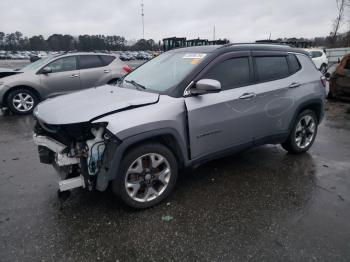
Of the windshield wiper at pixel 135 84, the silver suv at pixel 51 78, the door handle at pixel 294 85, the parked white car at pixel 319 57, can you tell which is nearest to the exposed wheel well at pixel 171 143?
the windshield wiper at pixel 135 84

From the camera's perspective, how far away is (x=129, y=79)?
13.7 feet

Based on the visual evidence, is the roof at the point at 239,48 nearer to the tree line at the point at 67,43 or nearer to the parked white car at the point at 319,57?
the parked white car at the point at 319,57

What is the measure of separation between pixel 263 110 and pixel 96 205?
2489mm

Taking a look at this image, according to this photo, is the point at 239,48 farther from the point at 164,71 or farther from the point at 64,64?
the point at 64,64

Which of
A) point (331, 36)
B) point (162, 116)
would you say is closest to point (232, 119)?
point (162, 116)

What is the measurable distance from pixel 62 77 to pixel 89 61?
3.29 feet

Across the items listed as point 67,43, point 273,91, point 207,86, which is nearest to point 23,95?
point 207,86

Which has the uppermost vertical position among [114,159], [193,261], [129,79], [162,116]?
[129,79]

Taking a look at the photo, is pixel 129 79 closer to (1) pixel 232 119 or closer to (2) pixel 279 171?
(1) pixel 232 119

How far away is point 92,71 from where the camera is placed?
8.76m

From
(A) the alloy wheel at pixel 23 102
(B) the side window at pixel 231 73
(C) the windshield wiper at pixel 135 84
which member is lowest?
(A) the alloy wheel at pixel 23 102

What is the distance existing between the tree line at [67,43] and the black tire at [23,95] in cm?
6799

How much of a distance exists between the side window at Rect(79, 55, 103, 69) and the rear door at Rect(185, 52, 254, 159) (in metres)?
6.16

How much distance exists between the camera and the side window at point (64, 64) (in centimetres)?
833
